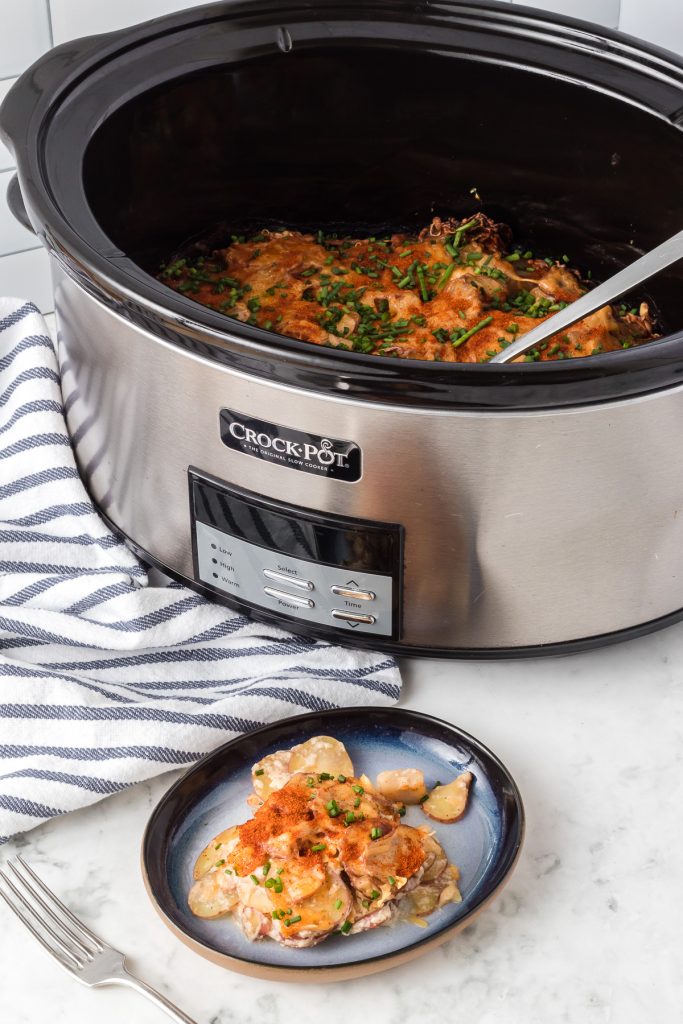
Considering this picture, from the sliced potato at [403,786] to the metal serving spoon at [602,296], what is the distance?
0.36 m

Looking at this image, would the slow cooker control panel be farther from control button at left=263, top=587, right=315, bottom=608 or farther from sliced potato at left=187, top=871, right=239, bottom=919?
sliced potato at left=187, top=871, right=239, bottom=919

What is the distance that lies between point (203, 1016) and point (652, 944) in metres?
0.34

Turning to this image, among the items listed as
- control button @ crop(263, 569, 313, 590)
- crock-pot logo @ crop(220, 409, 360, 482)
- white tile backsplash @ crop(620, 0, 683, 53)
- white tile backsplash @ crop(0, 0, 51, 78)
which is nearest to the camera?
crock-pot logo @ crop(220, 409, 360, 482)

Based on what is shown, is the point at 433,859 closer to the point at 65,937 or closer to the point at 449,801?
the point at 449,801

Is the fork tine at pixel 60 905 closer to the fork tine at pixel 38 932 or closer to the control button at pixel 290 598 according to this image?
the fork tine at pixel 38 932

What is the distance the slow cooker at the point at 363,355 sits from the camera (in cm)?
99

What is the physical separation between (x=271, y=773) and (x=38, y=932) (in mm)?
212

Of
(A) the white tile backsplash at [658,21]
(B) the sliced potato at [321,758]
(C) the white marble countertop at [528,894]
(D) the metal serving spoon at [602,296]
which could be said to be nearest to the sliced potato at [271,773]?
(B) the sliced potato at [321,758]

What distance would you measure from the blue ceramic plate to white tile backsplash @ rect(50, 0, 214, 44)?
97 centimetres

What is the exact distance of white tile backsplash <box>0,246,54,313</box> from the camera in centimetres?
176

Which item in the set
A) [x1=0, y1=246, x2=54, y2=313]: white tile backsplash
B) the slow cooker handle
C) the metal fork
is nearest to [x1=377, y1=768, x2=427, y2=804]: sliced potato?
the metal fork

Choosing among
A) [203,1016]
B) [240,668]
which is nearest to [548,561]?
[240,668]

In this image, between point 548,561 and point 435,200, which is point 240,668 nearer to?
point 548,561

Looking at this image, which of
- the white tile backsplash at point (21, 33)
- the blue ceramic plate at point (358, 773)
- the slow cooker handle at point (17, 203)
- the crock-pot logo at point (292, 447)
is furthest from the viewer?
the white tile backsplash at point (21, 33)
